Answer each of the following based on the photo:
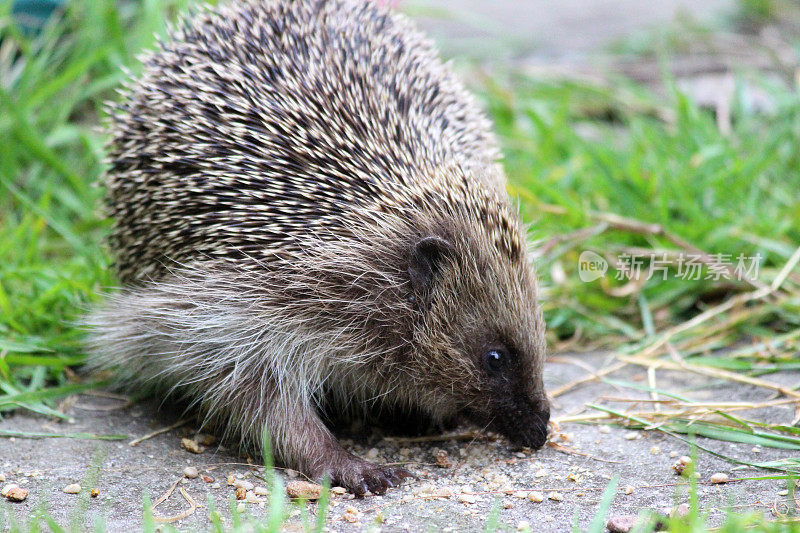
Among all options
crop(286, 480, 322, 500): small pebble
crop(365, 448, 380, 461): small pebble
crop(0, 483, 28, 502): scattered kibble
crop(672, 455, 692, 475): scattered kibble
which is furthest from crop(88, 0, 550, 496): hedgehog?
crop(0, 483, 28, 502): scattered kibble

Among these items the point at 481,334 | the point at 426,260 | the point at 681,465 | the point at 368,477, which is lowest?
the point at 681,465

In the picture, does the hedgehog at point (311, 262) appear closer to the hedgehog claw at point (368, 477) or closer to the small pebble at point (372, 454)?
the hedgehog claw at point (368, 477)

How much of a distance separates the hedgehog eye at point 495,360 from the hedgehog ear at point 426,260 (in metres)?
0.50

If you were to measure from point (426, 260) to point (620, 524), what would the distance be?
1.71 meters

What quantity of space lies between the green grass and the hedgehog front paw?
1.48m

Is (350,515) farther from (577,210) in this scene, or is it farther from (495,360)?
(577,210)

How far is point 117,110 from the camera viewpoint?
554 cm

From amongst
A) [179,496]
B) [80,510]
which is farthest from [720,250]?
[80,510]

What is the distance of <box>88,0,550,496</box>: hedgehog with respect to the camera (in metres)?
4.52

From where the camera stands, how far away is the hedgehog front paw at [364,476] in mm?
4168

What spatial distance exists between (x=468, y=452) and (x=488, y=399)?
0.36 metres

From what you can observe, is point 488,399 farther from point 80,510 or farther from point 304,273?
point 80,510

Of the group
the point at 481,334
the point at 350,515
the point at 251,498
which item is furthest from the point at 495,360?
the point at 251,498

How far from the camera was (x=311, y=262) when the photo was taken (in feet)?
14.9
